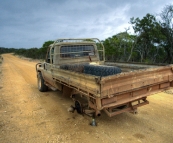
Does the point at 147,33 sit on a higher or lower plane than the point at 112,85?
higher

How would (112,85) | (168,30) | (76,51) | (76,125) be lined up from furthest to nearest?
(168,30) → (76,51) → (76,125) → (112,85)

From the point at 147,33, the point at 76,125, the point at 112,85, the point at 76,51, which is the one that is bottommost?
the point at 76,125

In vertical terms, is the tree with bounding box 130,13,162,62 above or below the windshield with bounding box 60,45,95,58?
above

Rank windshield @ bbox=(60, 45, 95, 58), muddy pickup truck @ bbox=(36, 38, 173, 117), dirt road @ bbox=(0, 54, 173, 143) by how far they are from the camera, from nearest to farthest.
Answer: muddy pickup truck @ bbox=(36, 38, 173, 117)
dirt road @ bbox=(0, 54, 173, 143)
windshield @ bbox=(60, 45, 95, 58)

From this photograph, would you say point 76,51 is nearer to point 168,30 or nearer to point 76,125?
point 76,125

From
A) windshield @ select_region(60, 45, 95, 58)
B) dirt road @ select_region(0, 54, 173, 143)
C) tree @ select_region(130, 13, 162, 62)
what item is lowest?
dirt road @ select_region(0, 54, 173, 143)

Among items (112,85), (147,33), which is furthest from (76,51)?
(147,33)

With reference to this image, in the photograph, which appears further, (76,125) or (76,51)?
(76,51)

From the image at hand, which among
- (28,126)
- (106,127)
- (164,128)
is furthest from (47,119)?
(164,128)

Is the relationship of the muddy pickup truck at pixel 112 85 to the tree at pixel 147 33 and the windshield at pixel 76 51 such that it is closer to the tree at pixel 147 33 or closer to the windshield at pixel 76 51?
the windshield at pixel 76 51

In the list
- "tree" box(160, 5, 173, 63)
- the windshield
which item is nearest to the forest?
"tree" box(160, 5, 173, 63)

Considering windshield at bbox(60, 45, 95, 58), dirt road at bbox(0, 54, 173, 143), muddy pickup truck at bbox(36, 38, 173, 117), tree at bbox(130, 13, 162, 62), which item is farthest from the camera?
tree at bbox(130, 13, 162, 62)

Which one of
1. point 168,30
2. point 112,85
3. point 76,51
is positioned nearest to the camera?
point 112,85

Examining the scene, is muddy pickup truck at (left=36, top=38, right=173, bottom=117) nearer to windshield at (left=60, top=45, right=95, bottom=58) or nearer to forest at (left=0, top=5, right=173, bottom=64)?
windshield at (left=60, top=45, right=95, bottom=58)
